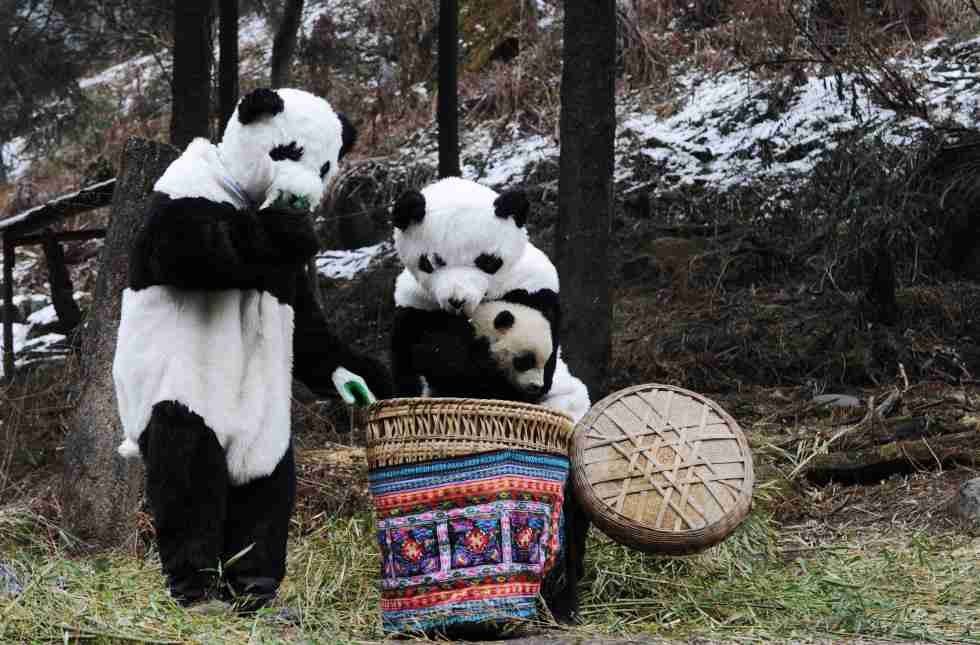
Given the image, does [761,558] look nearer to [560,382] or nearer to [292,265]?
[560,382]

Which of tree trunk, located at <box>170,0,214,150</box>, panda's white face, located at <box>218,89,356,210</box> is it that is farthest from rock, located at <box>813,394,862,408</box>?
panda's white face, located at <box>218,89,356,210</box>

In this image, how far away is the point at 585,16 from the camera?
6.10 m

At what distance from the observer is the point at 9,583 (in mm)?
3391

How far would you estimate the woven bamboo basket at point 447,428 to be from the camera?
3.72 metres

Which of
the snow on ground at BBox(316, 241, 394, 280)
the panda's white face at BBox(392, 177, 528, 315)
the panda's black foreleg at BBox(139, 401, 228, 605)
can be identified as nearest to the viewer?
the panda's black foreleg at BBox(139, 401, 228, 605)

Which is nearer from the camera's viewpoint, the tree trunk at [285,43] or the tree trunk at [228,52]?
the tree trunk at [228,52]

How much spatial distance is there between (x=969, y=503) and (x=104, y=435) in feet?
12.4

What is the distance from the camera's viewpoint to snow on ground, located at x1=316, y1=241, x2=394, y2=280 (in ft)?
36.0

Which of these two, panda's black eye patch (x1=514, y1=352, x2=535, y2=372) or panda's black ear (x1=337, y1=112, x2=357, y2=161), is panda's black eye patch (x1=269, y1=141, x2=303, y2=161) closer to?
panda's black ear (x1=337, y1=112, x2=357, y2=161)

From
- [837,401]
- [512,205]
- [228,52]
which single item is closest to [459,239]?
[512,205]

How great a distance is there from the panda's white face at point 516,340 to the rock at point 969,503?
232cm

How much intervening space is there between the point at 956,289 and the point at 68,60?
7.09 metres

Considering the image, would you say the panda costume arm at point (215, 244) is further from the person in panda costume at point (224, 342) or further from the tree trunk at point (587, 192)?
the tree trunk at point (587, 192)

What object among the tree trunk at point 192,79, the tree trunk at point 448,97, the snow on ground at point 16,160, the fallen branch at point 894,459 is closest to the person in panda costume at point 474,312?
the fallen branch at point 894,459
